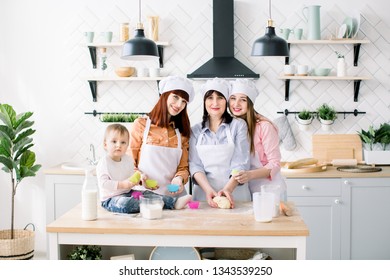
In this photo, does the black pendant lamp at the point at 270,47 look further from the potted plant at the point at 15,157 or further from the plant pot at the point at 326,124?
the potted plant at the point at 15,157

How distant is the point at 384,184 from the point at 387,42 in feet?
4.28

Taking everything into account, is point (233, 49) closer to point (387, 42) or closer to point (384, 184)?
point (387, 42)

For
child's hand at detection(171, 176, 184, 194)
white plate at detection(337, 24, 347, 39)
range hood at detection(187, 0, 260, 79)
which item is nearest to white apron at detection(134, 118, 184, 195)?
Result: child's hand at detection(171, 176, 184, 194)

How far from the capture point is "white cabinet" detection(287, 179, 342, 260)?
4.62 m

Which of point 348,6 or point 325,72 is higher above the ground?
point 348,6

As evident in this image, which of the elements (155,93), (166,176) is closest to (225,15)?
(155,93)

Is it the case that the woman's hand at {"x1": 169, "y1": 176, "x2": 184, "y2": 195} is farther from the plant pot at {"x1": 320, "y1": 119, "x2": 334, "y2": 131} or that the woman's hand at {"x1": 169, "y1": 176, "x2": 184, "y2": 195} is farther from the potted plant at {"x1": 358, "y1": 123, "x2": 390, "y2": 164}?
the potted plant at {"x1": 358, "y1": 123, "x2": 390, "y2": 164}

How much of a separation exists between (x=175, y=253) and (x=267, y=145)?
931mm

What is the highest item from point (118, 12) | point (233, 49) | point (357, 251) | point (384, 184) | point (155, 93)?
point (118, 12)

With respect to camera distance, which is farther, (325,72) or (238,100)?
(325,72)

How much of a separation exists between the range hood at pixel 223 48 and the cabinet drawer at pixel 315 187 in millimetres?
1009

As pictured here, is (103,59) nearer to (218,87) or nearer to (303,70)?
(303,70)

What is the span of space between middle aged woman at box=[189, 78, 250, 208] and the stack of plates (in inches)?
82.1

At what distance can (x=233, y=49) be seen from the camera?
510 cm
